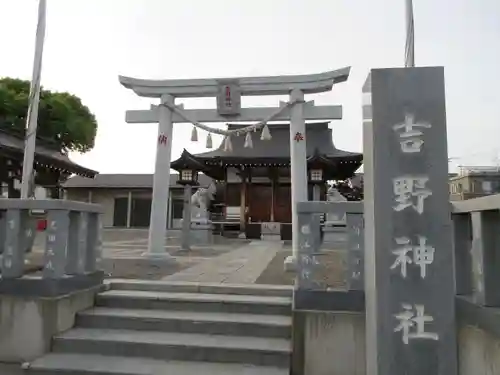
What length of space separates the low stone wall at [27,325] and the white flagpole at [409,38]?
643 cm

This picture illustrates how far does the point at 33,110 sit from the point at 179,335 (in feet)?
20.8

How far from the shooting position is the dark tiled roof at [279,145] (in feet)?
69.6

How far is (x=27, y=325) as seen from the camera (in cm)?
432

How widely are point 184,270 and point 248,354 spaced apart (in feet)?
11.7

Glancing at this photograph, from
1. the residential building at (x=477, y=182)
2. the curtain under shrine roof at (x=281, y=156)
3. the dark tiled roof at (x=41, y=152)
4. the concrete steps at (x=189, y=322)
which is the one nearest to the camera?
the concrete steps at (x=189, y=322)

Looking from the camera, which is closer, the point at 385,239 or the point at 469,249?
the point at 385,239

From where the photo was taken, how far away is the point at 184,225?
1285 centimetres

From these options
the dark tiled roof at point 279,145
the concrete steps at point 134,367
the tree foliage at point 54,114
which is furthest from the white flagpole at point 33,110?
the tree foliage at point 54,114

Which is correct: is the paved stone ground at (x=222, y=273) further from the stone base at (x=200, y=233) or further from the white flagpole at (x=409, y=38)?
the stone base at (x=200, y=233)

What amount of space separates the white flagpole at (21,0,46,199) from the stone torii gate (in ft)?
6.19

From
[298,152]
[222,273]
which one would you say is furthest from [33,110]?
[298,152]

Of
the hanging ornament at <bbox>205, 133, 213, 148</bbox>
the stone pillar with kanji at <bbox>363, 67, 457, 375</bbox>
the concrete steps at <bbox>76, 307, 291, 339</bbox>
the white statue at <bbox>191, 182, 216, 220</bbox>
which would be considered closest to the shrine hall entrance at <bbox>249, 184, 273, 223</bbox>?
the white statue at <bbox>191, 182, 216, 220</bbox>

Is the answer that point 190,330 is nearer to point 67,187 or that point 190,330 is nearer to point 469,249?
point 469,249

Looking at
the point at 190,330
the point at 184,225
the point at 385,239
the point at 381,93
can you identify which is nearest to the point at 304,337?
the point at 190,330
